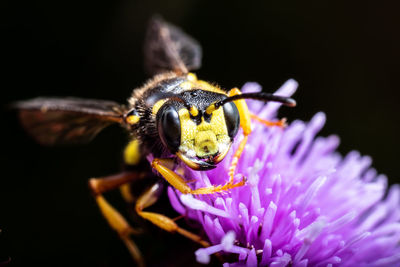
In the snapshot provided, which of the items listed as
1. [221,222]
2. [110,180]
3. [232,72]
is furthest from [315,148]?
[232,72]

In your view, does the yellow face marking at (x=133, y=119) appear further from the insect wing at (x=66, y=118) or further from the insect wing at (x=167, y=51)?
the insect wing at (x=167, y=51)

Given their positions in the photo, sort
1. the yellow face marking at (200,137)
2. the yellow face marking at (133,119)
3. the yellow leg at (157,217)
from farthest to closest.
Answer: the yellow face marking at (133,119) → the yellow leg at (157,217) → the yellow face marking at (200,137)

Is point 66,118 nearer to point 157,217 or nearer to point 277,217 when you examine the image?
point 157,217

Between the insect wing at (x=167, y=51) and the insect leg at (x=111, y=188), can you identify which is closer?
the insect leg at (x=111, y=188)

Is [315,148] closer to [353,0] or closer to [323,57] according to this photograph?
[323,57]

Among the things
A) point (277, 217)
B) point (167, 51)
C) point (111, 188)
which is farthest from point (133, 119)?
point (167, 51)

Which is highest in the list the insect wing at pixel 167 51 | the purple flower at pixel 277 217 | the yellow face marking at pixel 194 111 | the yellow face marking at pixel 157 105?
the insect wing at pixel 167 51

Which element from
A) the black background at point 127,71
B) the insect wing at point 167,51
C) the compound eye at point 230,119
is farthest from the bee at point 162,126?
the black background at point 127,71

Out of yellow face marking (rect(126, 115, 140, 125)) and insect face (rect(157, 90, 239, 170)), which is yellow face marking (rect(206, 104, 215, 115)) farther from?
yellow face marking (rect(126, 115, 140, 125))
